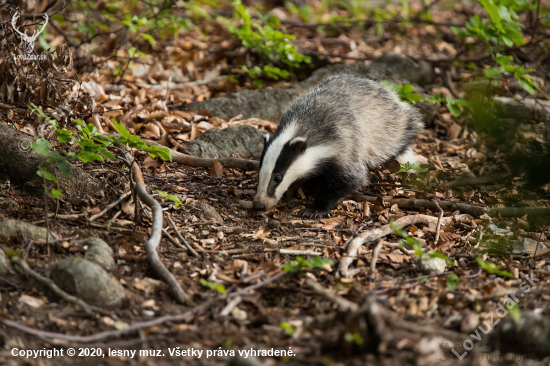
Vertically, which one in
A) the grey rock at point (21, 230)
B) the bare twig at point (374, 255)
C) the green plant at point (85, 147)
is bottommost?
the bare twig at point (374, 255)

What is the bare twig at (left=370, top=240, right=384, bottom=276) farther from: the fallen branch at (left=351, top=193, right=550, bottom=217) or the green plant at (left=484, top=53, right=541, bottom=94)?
the green plant at (left=484, top=53, right=541, bottom=94)

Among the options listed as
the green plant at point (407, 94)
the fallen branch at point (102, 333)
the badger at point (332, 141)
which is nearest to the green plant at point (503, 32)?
the green plant at point (407, 94)

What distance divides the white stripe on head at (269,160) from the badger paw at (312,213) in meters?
0.51

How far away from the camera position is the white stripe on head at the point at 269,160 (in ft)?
16.2

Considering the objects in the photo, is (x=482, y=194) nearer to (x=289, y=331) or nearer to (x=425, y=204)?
(x=425, y=204)

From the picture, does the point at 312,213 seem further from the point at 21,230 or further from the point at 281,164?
the point at 21,230

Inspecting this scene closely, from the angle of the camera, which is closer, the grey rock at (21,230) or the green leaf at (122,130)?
the green leaf at (122,130)

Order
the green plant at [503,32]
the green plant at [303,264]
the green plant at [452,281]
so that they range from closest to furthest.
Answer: the green plant at [452,281], the green plant at [303,264], the green plant at [503,32]

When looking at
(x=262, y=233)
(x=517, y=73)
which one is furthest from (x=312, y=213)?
(x=517, y=73)

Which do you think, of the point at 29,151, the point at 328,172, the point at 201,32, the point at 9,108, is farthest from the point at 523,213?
the point at 201,32

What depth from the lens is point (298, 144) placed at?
5.06 m

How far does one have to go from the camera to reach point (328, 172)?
541cm

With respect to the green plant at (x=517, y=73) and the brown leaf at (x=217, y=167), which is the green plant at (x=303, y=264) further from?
the green plant at (x=517, y=73)

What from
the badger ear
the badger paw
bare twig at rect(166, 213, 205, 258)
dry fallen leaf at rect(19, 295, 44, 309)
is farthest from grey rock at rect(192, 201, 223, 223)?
dry fallen leaf at rect(19, 295, 44, 309)
